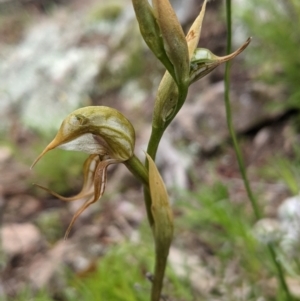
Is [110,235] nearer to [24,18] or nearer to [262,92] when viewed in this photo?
[262,92]

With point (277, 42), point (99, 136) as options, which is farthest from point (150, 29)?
point (277, 42)

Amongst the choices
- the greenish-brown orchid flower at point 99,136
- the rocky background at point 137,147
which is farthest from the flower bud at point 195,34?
the rocky background at point 137,147

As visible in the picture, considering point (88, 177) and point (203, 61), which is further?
point (88, 177)

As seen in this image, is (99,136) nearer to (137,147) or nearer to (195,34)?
(195,34)

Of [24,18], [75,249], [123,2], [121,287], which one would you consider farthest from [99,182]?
[24,18]

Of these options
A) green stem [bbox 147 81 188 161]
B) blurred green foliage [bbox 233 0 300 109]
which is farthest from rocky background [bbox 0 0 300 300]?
green stem [bbox 147 81 188 161]

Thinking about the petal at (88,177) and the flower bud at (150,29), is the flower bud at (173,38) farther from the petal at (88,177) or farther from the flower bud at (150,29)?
the petal at (88,177)

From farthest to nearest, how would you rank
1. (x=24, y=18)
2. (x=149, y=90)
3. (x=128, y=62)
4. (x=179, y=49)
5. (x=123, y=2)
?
(x=24, y=18) → (x=123, y=2) → (x=128, y=62) → (x=149, y=90) → (x=179, y=49)
